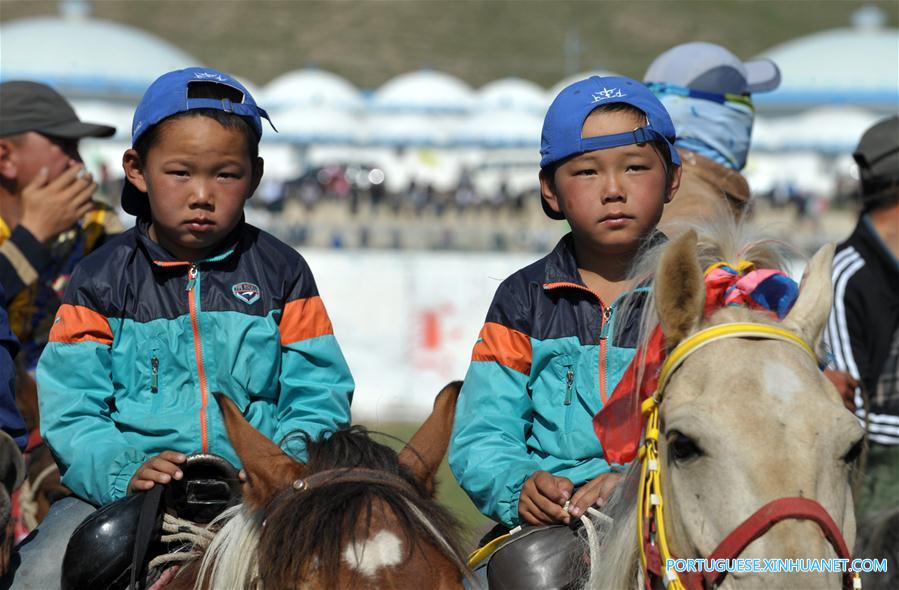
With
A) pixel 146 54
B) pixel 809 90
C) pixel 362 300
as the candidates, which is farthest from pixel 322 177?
pixel 362 300

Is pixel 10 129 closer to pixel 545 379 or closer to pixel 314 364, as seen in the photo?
pixel 314 364

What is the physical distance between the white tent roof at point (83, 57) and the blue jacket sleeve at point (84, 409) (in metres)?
42.4

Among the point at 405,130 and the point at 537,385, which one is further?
the point at 405,130

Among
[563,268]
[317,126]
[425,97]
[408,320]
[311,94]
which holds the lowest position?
[408,320]

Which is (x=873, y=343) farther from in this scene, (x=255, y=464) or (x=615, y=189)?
(x=255, y=464)

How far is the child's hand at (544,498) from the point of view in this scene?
3357 millimetres

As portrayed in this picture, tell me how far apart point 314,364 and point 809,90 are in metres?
54.7

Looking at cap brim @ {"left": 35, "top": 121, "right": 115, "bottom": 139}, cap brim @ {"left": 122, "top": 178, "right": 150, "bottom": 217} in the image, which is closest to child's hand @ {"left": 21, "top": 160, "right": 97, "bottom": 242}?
cap brim @ {"left": 35, "top": 121, "right": 115, "bottom": 139}

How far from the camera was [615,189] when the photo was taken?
3.73 m

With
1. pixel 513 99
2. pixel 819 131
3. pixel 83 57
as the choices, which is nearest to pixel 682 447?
pixel 83 57

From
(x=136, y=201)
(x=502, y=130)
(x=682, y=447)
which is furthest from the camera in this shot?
(x=502, y=130)

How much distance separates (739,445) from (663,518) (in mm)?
290

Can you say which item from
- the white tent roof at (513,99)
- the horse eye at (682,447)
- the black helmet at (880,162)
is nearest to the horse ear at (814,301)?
the horse eye at (682,447)

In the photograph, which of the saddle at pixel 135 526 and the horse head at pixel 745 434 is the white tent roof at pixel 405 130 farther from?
the horse head at pixel 745 434
